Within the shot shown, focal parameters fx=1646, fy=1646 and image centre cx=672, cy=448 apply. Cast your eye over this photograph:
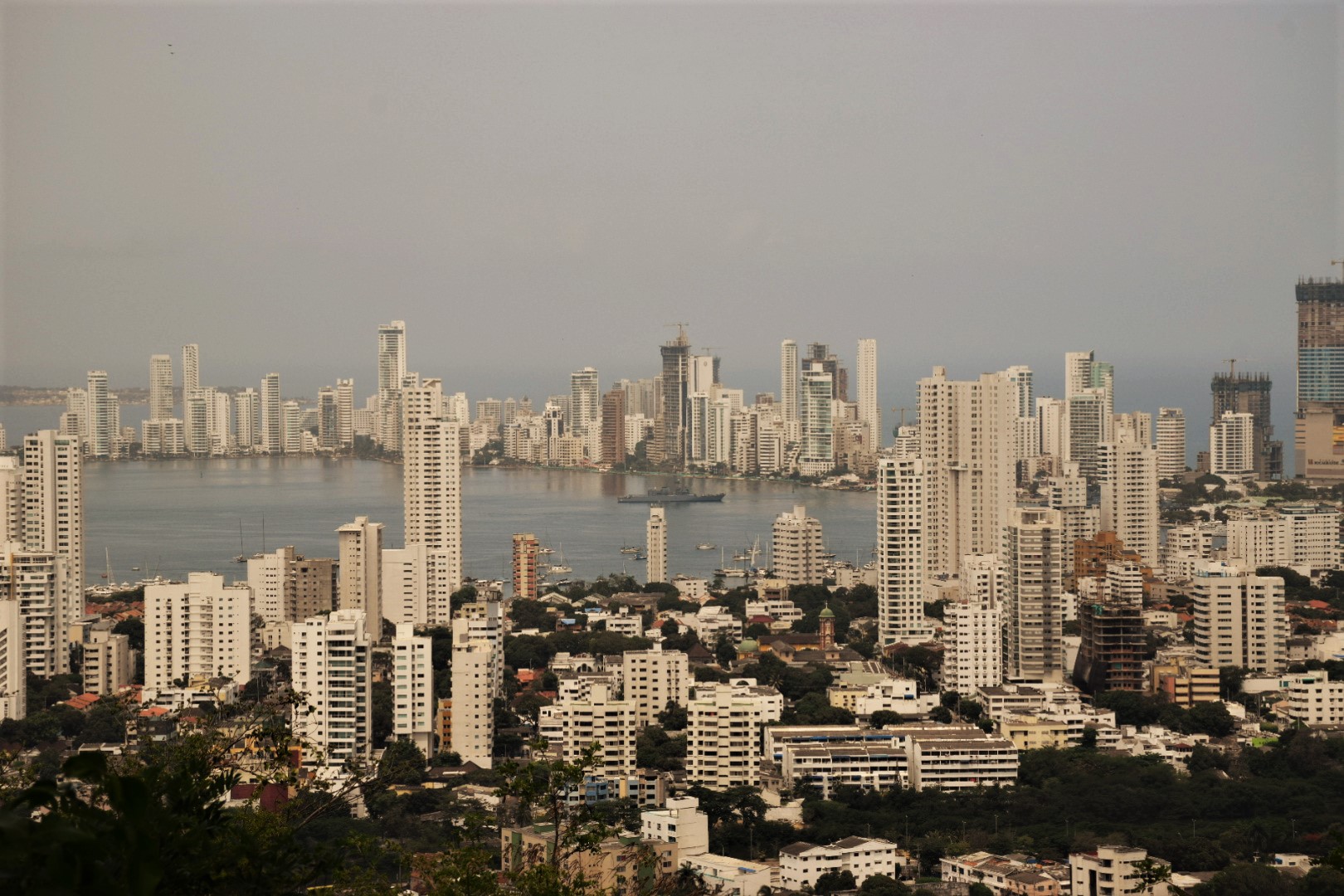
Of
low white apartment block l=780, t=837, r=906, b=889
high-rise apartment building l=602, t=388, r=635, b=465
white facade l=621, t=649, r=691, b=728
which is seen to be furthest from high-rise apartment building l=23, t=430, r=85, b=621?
high-rise apartment building l=602, t=388, r=635, b=465

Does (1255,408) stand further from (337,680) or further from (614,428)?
(337,680)

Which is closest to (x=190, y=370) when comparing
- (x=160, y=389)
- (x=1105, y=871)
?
(x=160, y=389)

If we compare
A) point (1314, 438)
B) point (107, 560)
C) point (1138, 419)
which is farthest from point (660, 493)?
point (107, 560)

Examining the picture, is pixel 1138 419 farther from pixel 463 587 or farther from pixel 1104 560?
pixel 463 587

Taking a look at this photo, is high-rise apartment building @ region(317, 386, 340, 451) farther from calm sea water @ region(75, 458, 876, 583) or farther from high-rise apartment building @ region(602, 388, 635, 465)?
high-rise apartment building @ region(602, 388, 635, 465)

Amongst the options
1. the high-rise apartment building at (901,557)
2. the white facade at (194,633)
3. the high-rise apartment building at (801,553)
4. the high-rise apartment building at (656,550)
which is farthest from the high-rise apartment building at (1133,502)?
→ the white facade at (194,633)

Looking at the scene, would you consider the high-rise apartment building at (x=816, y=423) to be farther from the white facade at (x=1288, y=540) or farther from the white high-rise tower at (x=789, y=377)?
the white facade at (x=1288, y=540)

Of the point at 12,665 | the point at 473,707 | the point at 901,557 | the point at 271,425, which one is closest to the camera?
the point at 473,707
